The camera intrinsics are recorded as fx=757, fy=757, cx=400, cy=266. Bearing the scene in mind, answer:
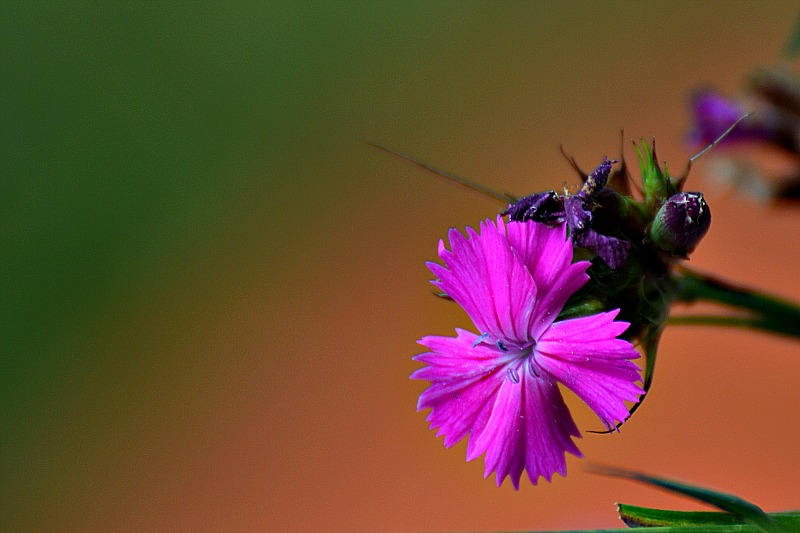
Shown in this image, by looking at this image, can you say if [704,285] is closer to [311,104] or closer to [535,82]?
[535,82]

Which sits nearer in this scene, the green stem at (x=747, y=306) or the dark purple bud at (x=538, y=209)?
the dark purple bud at (x=538, y=209)

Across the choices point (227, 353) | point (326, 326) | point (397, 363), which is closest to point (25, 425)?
point (227, 353)

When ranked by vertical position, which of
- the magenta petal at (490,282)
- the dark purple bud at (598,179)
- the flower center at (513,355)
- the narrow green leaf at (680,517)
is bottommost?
the narrow green leaf at (680,517)

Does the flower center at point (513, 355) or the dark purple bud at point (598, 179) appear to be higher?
the dark purple bud at point (598, 179)

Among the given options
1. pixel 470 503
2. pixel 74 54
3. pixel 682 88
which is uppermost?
pixel 682 88

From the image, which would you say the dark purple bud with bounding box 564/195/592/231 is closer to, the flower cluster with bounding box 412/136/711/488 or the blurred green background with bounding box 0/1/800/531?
the flower cluster with bounding box 412/136/711/488

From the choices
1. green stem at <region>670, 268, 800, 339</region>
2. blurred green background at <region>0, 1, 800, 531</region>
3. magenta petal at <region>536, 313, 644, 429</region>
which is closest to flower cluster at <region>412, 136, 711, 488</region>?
magenta petal at <region>536, 313, 644, 429</region>

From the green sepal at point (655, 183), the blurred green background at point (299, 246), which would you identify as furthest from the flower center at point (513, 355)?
the blurred green background at point (299, 246)

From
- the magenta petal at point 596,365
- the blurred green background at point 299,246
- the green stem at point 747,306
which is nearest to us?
the magenta petal at point 596,365

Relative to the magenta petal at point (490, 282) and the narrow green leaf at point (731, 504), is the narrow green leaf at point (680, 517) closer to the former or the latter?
the narrow green leaf at point (731, 504)
